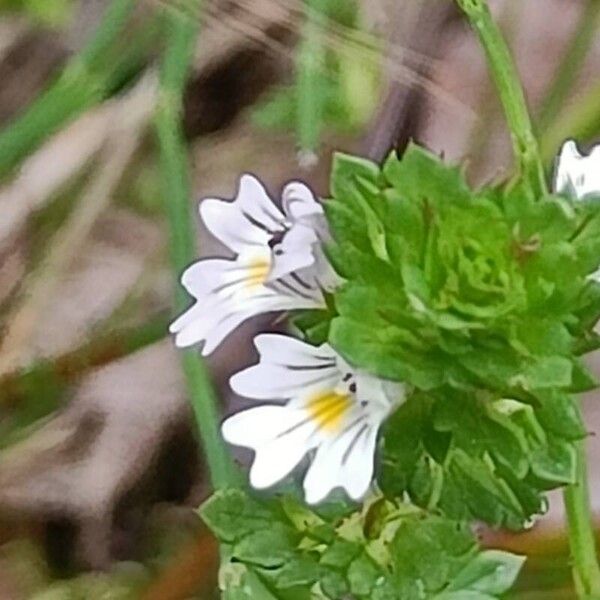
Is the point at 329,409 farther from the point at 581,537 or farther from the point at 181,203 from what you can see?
the point at 181,203

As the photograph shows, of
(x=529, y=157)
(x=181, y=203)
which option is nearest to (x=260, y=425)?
(x=529, y=157)

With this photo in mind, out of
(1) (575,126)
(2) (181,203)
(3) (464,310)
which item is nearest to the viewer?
(3) (464,310)

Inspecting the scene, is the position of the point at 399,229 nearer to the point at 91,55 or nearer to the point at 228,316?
the point at 228,316

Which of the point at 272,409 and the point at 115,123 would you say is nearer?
the point at 272,409

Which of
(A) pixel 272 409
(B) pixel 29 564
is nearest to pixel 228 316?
(A) pixel 272 409

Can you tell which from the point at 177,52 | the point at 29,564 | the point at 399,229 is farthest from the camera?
the point at 29,564
